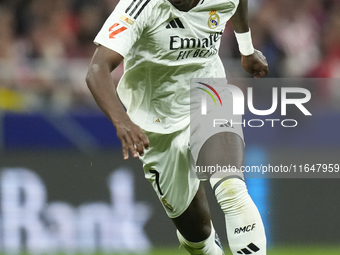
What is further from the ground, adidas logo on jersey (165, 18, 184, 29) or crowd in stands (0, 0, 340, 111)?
adidas logo on jersey (165, 18, 184, 29)

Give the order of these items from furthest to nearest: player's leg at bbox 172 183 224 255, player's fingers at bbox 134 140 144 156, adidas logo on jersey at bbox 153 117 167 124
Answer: player's leg at bbox 172 183 224 255 → adidas logo on jersey at bbox 153 117 167 124 → player's fingers at bbox 134 140 144 156

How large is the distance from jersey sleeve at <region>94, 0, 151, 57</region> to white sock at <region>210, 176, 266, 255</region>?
2.90ft

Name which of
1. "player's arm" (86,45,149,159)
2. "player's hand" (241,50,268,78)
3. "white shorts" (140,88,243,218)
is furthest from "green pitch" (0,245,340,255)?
"player's arm" (86,45,149,159)

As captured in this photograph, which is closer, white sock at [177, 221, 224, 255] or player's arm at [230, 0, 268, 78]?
white sock at [177, 221, 224, 255]

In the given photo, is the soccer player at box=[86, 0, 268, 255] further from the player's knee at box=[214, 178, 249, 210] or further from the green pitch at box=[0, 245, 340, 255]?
the green pitch at box=[0, 245, 340, 255]

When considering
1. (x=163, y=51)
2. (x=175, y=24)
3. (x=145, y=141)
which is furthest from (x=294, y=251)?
(x=145, y=141)

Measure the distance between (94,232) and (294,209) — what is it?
1751 millimetres

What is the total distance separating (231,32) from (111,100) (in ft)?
16.8

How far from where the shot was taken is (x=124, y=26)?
321 centimetres

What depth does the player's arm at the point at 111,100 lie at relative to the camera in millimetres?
2846

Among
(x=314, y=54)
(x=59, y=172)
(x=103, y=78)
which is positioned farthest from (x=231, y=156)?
(x=314, y=54)

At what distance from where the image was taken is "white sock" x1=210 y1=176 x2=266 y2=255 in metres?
3.13

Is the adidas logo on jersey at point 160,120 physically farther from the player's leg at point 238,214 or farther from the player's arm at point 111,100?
the player's arm at point 111,100

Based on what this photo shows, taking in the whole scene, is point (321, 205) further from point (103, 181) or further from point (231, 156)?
point (231, 156)
